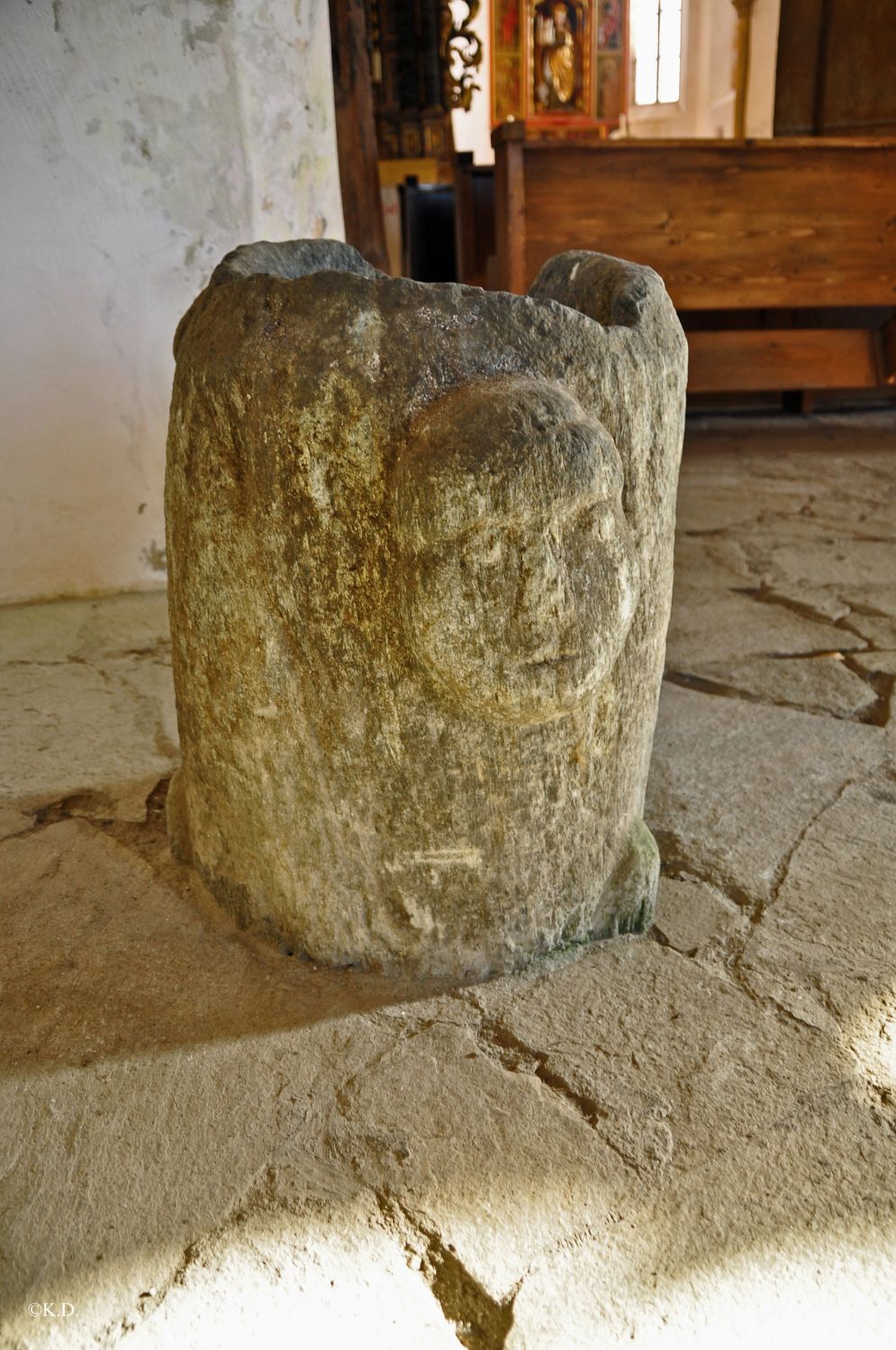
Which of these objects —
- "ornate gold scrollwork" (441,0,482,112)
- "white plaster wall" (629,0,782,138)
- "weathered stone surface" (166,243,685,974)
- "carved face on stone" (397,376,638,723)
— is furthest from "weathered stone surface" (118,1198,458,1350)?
"white plaster wall" (629,0,782,138)

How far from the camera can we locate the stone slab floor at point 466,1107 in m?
1.02

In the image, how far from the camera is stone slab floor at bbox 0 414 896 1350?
3.33ft

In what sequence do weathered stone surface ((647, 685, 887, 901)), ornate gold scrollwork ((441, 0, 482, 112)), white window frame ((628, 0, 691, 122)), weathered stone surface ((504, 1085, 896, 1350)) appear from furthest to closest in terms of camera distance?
white window frame ((628, 0, 691, 122)) < ornate gold scrollwork ((441, 0, 482, 112)) < weathered stone surface ((647, 685, 887, 901)) < weathered stone surface ((504, 1085, 896, 1350))

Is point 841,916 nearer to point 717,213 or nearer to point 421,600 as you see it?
point 421,600

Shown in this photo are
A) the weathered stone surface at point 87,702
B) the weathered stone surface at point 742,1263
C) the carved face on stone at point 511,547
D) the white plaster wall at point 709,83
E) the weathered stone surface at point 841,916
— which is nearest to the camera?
the weathered stone surface at point 742,1263

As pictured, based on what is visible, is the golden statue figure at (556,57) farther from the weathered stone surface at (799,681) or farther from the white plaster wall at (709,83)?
the weathered stone surface at (799,681)

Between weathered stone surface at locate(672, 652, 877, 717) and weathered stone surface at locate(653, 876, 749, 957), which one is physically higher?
weathered stone surface at locate(653, 876, 749, 957)

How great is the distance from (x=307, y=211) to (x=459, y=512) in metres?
2.36

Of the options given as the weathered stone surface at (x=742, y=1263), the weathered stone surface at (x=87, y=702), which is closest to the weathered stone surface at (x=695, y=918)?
the weathered stone surface at (x=742, y=1263)

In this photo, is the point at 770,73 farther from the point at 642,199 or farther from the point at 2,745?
the point at 2,745

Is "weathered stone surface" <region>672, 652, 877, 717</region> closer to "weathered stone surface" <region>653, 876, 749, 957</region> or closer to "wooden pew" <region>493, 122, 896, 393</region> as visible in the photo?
"weathered stone surface" <region>653, 876, 749, 957</region>

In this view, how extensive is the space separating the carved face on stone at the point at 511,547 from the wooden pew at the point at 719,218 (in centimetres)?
353

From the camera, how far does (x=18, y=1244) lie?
1.07 meters

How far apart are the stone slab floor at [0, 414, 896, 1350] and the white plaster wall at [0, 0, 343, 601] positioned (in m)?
1.15
